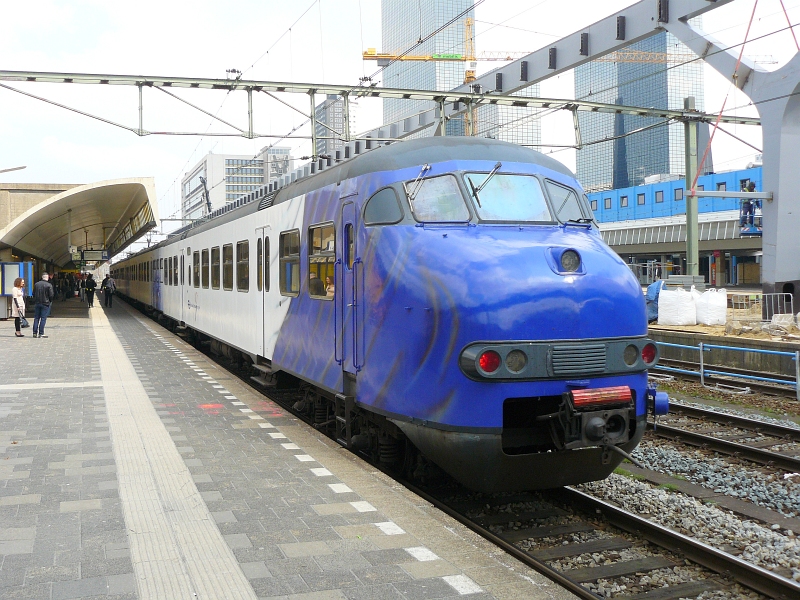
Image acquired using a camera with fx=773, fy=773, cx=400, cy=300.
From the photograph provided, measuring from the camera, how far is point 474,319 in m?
5.69

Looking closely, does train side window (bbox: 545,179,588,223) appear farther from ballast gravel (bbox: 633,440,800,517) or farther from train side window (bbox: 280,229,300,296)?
train side window (bbox: 280,229,300,296)

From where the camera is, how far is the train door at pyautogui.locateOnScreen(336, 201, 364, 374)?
7242 millimetres

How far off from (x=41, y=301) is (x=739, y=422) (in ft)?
57.4

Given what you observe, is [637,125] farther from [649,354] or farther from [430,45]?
[649,354]

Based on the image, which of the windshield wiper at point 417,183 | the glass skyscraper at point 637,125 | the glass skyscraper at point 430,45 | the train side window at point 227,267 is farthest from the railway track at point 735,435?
the glass skyscraper at point 637,125

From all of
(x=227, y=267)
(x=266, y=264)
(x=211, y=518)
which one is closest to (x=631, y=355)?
(x=211, y=518)

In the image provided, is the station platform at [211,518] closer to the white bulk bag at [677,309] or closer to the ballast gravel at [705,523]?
the ballast gravel at [705,523]

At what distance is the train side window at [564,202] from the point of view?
702 centimetres

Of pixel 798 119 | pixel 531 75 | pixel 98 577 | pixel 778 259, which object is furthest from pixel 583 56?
pixel 98 577

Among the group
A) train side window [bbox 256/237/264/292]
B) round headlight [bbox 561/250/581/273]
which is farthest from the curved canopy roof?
round headlight [bbox 561/250/581/273]

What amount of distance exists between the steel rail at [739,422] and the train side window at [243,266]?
6980mm

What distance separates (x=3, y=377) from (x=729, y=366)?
573 inches

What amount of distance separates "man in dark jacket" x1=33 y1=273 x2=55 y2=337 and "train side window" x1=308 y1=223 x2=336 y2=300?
47.5 ft

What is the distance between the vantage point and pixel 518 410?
19.8 ft
